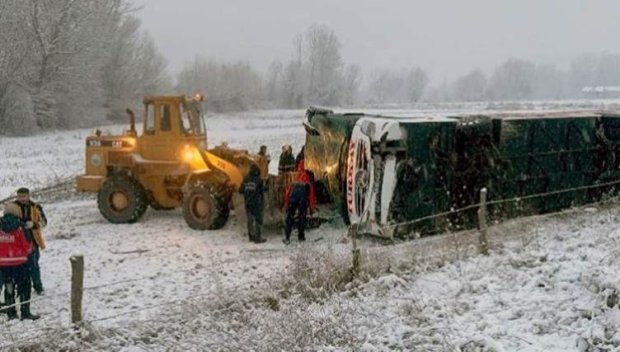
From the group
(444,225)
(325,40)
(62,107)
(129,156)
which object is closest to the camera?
(444,225)

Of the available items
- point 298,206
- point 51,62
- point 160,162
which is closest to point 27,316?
point 298,206

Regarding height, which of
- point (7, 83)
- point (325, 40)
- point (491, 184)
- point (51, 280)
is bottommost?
point (51, 280)

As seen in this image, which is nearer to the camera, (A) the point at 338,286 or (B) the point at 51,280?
(A) the point at 338,286

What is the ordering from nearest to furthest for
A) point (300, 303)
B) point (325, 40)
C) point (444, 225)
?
point (300, 303), point (444, 225), point (325, 40)

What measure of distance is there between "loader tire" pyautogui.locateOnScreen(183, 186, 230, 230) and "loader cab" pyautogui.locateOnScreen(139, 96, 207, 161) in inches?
59.5

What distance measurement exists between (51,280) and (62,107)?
41171mm

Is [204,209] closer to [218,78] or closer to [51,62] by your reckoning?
→ [51,62]

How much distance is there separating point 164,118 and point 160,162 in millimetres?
1032

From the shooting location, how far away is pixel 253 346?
775 cm

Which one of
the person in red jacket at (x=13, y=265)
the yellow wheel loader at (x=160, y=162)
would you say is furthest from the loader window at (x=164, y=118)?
the person in red jacket at (x=13, y=265)

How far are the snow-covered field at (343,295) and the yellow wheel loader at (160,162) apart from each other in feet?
6.43

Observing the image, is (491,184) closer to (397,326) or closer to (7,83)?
(397,326)

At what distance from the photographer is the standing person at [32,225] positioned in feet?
31.6

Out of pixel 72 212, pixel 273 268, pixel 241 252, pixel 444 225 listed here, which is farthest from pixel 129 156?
pixel 444 225
